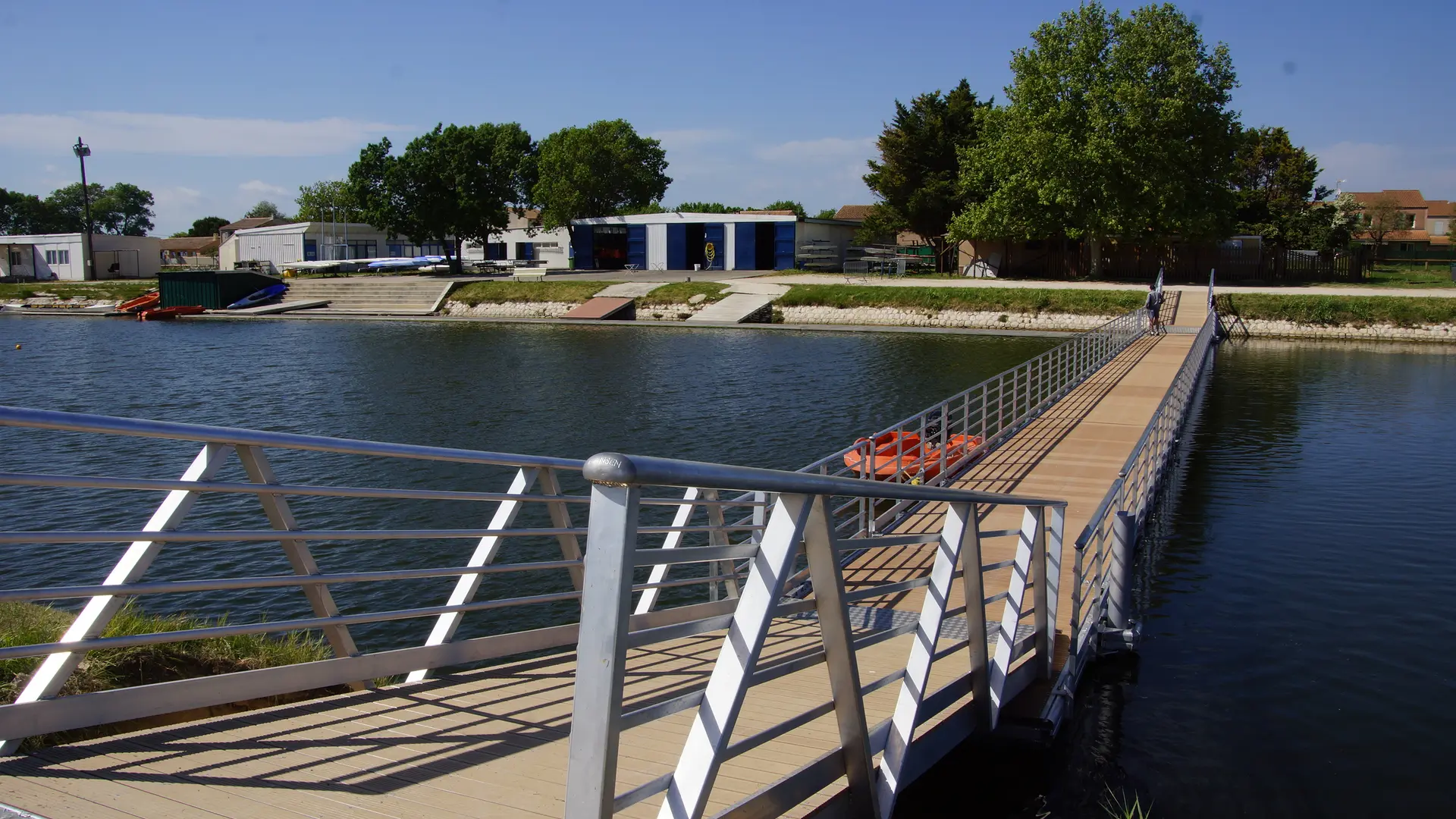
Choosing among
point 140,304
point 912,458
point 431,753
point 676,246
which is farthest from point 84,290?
point 431,753

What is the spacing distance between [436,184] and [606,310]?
73.3 feet

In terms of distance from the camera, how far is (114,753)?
344 centimetres

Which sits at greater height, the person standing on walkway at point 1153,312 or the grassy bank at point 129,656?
the person standing on walkway at point 1153,312

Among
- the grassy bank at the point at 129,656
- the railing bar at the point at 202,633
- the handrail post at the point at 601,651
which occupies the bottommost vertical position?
the grassy bank at the point at 129,656

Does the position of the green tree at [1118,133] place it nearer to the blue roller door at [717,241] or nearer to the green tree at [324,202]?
the blue roller door at [717,241]

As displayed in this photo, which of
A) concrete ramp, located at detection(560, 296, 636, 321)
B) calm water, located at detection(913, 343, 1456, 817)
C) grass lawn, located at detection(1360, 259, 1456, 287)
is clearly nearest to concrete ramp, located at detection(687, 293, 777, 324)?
concrete ramp, located at detection(560, 296, 636, 321)

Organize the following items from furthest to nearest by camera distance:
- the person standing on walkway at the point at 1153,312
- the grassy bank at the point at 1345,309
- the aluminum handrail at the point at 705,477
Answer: the grassy bank at the point at 1345,309 < the person standing on walkway at the point at 1153,312 < the aluminum handrail at the point at 705,477

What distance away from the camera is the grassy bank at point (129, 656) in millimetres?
5031

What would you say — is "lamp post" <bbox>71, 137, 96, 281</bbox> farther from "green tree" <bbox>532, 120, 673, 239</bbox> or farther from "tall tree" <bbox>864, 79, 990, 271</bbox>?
"tall tree" <bbox>864, 79, 990, 271</bbox>

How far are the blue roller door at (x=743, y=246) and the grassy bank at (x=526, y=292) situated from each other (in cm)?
1118

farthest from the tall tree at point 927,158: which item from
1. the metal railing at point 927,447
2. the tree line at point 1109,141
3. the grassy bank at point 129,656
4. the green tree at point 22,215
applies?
the green tree at point 22,215

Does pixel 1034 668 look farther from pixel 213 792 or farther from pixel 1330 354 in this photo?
pixel 1330 354

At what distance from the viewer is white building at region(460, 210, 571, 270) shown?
80.6m

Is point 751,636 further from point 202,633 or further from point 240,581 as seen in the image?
point 240,581
